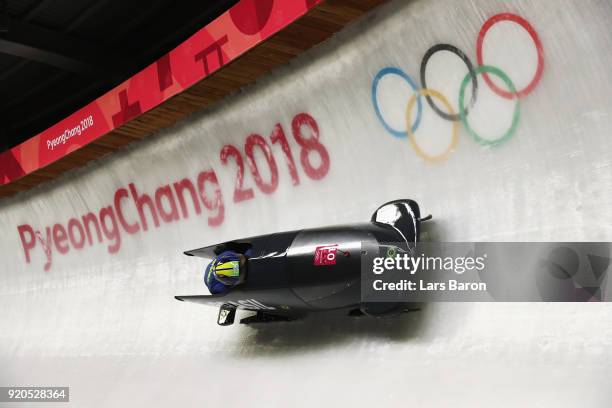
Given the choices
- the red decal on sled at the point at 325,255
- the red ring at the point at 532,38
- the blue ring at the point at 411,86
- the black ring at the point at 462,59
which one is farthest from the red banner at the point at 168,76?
the red decal on sled at the point at 325,255

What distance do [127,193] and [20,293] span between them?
112 inches

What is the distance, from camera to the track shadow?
3.65 m

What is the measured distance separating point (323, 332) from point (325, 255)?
2.88ft

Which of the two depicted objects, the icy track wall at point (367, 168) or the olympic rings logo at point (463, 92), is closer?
the icy track wall at point (367, 168)

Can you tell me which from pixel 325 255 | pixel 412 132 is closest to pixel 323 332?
pixel 325 255

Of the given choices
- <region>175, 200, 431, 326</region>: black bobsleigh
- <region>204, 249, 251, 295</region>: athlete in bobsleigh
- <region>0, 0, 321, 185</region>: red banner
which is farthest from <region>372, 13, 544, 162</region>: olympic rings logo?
<region>204, 249, 251, 295</region>: athlete in bobsleigh

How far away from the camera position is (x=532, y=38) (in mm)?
3270

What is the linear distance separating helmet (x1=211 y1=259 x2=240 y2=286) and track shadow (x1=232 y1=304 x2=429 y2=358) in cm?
65

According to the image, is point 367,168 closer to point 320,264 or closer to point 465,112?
point 465,112

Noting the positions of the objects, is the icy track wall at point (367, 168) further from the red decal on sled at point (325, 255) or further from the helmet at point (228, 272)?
the helmet at point (228, 272)

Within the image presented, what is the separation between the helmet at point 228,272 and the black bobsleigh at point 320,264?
0.06m

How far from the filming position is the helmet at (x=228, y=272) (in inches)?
152

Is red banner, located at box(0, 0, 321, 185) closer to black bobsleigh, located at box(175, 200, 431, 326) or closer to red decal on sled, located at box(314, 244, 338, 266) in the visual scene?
black bobsleigh, located at box(175, 200, 431, 326)

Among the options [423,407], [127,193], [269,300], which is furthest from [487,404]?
[127,193]
